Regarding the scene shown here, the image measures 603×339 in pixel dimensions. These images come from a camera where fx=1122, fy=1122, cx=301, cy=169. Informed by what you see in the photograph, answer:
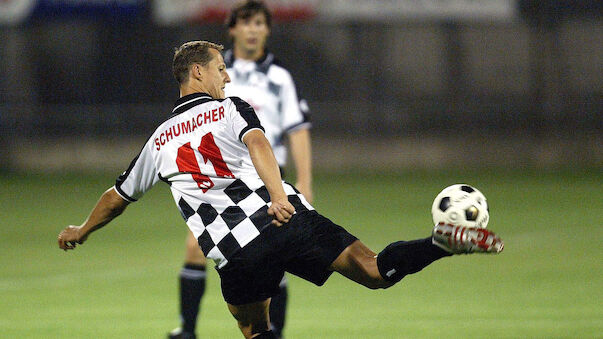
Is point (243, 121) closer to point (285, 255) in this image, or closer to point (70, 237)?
point (285, 255)

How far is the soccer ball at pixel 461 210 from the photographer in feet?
15.1

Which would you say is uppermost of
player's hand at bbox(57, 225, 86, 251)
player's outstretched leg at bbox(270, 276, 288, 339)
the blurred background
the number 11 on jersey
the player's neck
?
the player's neck

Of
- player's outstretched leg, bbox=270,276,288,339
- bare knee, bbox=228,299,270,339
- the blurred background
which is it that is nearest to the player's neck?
player's outstretched leg, bbox=270,276,288,339

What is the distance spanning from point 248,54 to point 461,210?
2286 millimetres

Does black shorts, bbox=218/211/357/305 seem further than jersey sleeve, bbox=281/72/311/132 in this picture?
No

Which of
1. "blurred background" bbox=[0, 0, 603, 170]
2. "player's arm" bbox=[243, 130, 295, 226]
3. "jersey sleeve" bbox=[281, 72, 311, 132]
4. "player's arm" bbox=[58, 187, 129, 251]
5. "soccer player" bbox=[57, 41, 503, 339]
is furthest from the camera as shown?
"blurred background" bbox=[0, 0, 603, 170]

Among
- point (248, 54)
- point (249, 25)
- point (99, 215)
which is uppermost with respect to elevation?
point (249, 25)

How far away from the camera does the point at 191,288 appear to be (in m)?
6.21

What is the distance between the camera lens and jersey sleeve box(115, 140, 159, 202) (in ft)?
16.6

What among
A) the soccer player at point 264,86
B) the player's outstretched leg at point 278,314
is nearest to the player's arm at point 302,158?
the soccer player at point 264,86

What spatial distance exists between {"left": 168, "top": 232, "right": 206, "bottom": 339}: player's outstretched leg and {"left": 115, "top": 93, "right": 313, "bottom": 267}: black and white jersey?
4.35 feet

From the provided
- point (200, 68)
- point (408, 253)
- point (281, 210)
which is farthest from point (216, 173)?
point (408, 253)

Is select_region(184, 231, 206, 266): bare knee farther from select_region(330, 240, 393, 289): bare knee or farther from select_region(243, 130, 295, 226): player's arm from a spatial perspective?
select_region(243, 130, 295, 226): player's arm

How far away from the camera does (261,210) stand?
15.8ft
